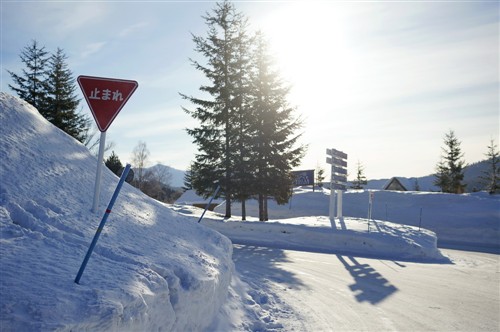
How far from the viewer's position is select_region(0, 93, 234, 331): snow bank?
3.10 m

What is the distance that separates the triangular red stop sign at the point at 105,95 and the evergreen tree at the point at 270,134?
1781 centimetres

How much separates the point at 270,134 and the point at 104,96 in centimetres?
1834

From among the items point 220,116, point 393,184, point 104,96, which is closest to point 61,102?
point 220,116

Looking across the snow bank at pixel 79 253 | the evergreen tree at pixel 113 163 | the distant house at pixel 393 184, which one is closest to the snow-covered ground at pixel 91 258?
the snow bank at pixel 79 253

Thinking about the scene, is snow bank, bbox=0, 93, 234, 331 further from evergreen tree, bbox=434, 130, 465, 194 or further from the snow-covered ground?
evergreen tree, bbox=434, 130, 465, 194

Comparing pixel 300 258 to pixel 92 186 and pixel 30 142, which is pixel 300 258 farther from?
pixel 30 142

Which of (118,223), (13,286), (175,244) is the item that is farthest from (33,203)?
(175,244)

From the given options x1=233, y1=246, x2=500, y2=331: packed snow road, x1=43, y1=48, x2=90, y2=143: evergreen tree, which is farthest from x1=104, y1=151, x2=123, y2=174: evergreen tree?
x1=233, y1=246, x2=500, y2=331: packed snow road

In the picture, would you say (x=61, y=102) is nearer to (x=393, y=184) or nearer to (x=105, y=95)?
(x=105, y=95)

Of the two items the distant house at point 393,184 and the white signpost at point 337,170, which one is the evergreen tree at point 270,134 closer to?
the white signpost at point 337,170

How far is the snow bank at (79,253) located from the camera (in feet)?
10.2

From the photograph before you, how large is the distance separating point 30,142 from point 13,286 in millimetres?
3643

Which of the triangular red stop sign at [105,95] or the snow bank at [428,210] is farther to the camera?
the snow bank at [428,210]

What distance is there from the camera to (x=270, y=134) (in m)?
23.6
